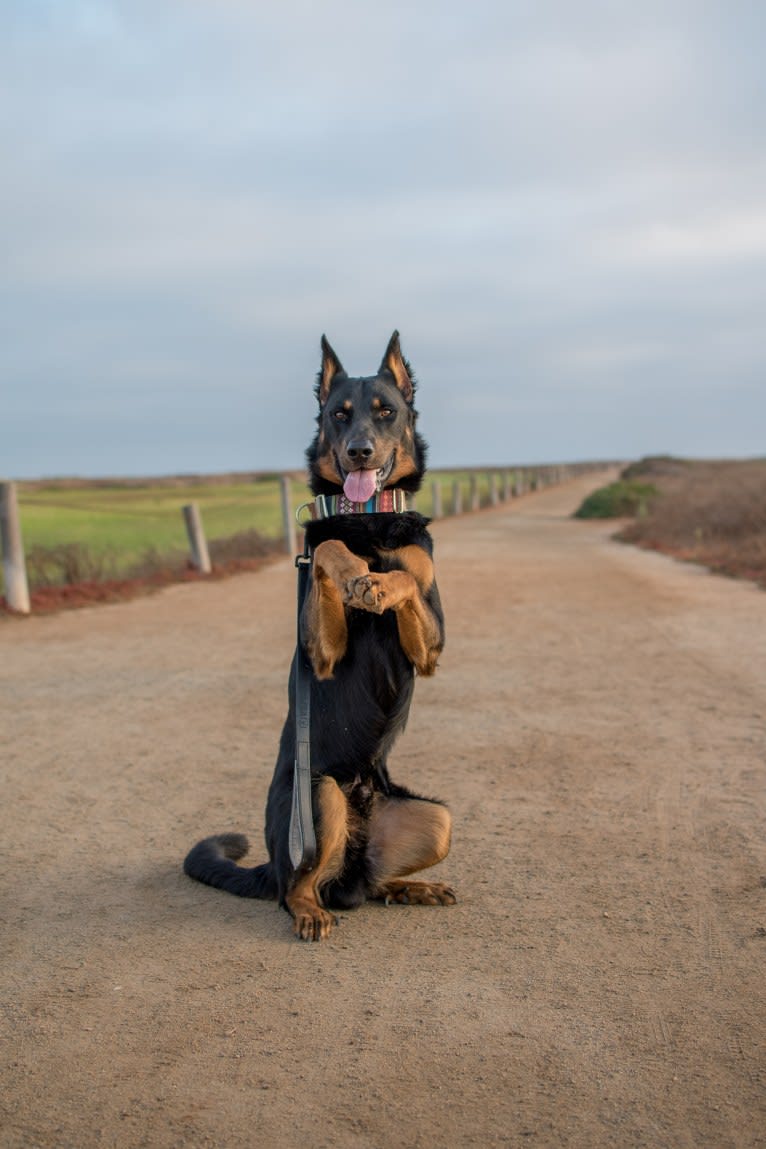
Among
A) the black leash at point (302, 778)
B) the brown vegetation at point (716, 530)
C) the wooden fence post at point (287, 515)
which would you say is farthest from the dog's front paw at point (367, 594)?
the wooden fence post at point (287, 515)

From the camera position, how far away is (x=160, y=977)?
3807 millimetres

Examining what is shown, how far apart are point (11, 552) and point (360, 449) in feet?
33.0

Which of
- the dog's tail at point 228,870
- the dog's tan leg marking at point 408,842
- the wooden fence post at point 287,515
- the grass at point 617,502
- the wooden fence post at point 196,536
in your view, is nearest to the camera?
the dog's tan leg marking at point 408,842

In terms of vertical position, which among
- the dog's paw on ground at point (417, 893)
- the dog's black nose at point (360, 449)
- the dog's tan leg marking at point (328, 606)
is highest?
the dog's black nose at point (360, 449)

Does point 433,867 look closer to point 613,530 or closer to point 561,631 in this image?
point 561,631

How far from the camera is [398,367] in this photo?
496 cm

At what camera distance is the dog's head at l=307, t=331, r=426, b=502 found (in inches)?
174

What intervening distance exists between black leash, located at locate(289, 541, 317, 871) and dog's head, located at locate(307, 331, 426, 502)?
364 mm

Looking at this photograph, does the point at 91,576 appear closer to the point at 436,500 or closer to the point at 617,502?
the point at 436,500

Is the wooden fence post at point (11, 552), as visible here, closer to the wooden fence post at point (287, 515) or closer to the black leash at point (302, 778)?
the black leash at point (302, 778)

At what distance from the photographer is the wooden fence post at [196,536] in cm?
1822

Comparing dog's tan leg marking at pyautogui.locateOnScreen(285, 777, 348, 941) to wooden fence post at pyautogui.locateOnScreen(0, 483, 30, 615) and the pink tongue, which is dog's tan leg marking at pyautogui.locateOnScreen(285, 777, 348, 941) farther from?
wooden fence post at pyautogui.locateOnScreen(0, 483, 30, 615)

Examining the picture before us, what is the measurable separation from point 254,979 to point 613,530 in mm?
29332

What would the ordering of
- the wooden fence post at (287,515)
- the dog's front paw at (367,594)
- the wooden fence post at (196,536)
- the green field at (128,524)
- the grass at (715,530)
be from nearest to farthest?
the dog's front paw at (367,594), the green field at (128,524), the wooden fence post at (196,536), the grass at (715,530), the wooden fence post at (287,515)
